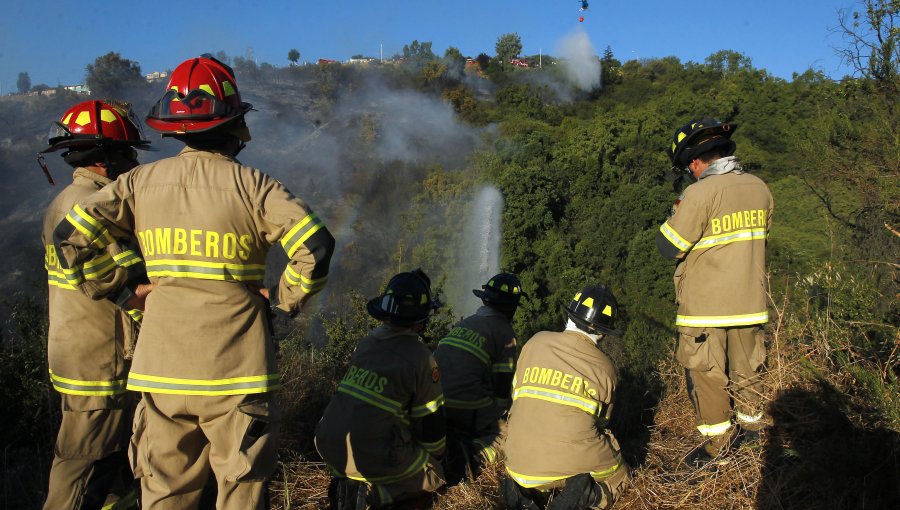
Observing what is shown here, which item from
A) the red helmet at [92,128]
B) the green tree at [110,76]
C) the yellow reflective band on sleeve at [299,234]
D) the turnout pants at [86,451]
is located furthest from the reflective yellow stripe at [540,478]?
the green tree at [110,76]

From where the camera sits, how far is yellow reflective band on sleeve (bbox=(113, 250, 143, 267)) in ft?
8.73

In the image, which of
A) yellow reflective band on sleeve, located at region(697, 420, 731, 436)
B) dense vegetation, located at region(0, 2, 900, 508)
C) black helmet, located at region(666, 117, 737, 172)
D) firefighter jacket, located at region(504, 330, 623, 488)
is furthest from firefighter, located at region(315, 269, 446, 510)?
black helmet, located at region(666, 117, 737, 172)

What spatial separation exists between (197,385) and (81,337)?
117cm

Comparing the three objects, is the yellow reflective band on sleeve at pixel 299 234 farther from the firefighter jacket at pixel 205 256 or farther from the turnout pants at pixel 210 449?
the turnout pants at pixel 210 449

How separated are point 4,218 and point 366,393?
2740 centimetres

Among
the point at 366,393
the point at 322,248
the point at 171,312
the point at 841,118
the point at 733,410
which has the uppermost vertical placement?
the point at 841,118

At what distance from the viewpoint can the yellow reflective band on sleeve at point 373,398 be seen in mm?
3529

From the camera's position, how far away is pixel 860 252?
9.57 m

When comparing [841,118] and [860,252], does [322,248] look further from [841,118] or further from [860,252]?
[841,118]

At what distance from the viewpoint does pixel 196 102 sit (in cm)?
249

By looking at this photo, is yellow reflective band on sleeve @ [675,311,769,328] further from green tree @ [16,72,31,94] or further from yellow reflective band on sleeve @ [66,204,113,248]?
green tree @ [16,72,31,94]

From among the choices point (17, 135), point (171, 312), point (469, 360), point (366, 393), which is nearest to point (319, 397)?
point (469, 360)

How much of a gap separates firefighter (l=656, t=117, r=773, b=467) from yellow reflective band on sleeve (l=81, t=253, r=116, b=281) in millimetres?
2982

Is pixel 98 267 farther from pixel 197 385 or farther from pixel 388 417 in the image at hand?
pixel 388 417
